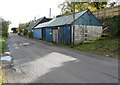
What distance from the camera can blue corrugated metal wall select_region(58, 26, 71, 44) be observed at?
16.0m

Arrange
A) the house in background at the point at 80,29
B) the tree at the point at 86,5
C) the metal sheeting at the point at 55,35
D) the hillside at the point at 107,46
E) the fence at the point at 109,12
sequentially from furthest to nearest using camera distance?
1. the tree at the point at 86,5
2. the fence at the point at 109,12
3. the metal sheeting at the point at 55,35
4. the house in background at the point at 80,29
5. the hillside at the point at 107,46

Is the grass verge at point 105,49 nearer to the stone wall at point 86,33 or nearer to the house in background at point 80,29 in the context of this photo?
the stone wall at point 86,33

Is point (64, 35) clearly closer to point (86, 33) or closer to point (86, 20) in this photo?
point (86, 33)

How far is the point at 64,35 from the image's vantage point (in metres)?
16.9

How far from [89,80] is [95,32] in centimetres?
1413

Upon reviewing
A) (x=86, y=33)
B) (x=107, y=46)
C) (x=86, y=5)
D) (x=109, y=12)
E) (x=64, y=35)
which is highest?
(x=86, y=5)

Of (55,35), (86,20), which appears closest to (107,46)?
(86,20)

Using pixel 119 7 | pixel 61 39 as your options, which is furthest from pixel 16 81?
pixel 119 7

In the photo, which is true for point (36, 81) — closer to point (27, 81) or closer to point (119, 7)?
point (27, 81)

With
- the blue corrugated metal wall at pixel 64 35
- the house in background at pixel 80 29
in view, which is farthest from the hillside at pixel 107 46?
the blue corrugated metal wall at pixel 64 35

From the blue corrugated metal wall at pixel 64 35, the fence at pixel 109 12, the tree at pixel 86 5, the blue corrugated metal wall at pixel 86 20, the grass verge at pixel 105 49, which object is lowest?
the grass verge at pixel 105 49

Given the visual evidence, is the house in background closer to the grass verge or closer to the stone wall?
the stone wall

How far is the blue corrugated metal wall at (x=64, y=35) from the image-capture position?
1596cm

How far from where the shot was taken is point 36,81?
4410mm
